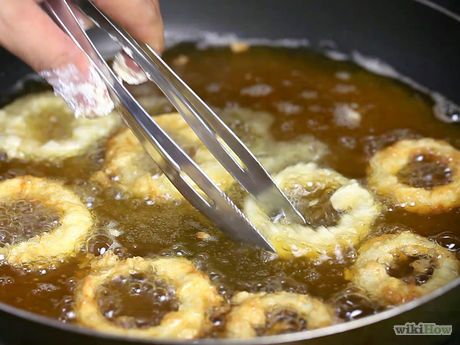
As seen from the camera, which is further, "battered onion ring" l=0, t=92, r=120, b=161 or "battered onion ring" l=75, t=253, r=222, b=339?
"battered onion ring" l=0, t=92, r=120, b=161

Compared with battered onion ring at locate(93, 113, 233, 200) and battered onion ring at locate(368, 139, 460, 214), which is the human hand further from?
battered onion ring at locate(368, 139, 460, 214)

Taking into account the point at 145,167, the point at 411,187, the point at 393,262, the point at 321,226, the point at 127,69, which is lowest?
the point at 393,262

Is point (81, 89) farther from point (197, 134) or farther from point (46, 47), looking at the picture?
point (197, 134)

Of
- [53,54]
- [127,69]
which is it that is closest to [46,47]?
[53,54]


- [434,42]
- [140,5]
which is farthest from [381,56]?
[140,5]

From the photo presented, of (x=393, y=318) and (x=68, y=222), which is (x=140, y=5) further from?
(x=393, y=318)

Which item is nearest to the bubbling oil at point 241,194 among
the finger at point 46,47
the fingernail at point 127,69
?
the fingernail at point 127,69

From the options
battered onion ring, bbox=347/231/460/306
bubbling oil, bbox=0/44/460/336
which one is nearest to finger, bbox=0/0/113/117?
bubbling oil, bbox=0/44/460/336

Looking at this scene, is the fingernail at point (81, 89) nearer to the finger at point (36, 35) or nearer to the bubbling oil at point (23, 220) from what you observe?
the finger at point (36, 35)
